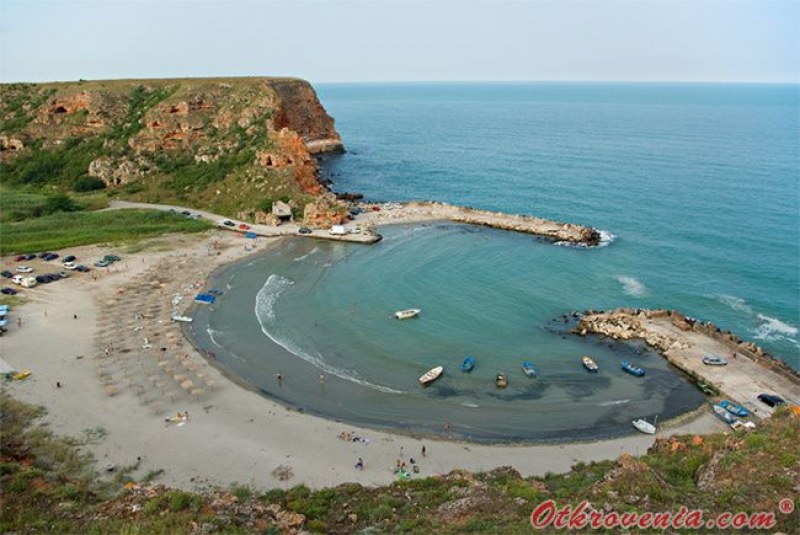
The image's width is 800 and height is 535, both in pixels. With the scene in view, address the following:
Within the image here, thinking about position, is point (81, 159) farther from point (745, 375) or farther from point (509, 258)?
point (745, 375)

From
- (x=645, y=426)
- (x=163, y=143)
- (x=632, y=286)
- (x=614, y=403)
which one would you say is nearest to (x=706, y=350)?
(x=614, y=403)

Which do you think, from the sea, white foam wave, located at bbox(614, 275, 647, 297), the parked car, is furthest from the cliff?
the parked car

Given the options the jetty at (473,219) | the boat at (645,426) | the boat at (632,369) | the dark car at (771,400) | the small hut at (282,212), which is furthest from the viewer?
the small hut at (282,212)

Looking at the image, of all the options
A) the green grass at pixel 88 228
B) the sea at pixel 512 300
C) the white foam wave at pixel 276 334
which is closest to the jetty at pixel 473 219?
the sea at pixel 512 300

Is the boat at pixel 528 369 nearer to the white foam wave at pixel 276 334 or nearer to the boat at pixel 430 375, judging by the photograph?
the boat at pixel 430 375

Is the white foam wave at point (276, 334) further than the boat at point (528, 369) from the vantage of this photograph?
No

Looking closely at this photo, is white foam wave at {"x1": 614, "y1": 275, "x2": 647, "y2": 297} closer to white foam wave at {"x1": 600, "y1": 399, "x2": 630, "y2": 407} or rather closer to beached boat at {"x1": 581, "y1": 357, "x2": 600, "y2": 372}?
beached boat at {"x1": 581, "y1": 357, "x2": 600, "y2": 372}

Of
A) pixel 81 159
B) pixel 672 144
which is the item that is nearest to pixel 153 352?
pixel 81 159
